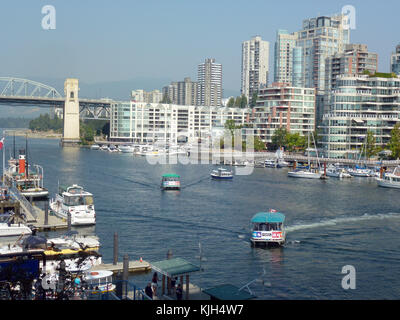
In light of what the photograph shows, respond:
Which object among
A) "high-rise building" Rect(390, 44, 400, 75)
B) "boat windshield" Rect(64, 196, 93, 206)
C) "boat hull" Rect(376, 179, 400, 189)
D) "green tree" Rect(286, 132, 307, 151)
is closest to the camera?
"boat windshield" Rect(64, 196, 93, 206)

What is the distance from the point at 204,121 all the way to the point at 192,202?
7172 centimetres

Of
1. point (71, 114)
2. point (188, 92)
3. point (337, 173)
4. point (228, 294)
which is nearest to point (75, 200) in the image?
point (228, 294)

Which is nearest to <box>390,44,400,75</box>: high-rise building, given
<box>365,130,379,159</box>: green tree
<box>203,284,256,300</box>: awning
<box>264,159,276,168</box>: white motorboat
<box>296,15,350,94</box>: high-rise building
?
<box>296,15,350,94</box>: high-rise building

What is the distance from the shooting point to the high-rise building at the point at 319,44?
99062mm

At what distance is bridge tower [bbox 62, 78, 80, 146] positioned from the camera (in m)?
98.1

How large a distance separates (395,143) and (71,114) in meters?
64.7

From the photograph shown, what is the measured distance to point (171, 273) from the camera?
11.6m

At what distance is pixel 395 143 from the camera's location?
5266cm

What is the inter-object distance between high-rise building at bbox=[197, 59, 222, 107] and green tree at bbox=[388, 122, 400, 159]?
113 metres

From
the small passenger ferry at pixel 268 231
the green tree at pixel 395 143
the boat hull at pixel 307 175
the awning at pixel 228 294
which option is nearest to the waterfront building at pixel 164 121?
the green tree at pixel 395 143

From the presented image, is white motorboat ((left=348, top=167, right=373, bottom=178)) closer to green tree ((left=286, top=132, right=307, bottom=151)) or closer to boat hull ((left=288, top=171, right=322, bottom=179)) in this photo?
boat hull ((left=288, top=171, right=322, bottom=179))
